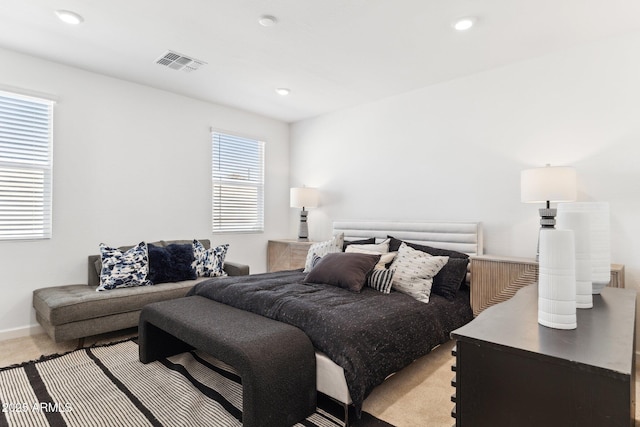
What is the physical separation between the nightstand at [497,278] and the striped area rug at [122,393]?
1792mm

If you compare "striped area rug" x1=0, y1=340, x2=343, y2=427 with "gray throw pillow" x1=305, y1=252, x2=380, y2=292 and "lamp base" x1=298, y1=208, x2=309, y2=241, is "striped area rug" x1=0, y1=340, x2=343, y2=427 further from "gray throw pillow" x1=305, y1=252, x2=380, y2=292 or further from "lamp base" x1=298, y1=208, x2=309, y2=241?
"lamp base" x1=298, y1=208, x2=309, y2=241

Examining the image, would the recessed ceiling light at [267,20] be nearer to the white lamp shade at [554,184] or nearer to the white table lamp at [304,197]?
the white lamp shade at [554,184]

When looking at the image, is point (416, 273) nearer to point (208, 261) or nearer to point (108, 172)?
point (208, 261)

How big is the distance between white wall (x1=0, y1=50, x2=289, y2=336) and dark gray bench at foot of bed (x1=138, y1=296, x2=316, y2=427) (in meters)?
1.84

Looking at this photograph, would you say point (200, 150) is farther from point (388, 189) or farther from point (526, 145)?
point (526, 145)

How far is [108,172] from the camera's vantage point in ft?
12.4

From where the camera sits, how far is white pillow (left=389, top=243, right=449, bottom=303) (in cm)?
Answer: 280

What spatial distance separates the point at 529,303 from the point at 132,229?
12.7 ft

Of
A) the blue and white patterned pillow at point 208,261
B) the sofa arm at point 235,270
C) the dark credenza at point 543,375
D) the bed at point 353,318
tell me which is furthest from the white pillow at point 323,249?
the dark credenza at point 543,375

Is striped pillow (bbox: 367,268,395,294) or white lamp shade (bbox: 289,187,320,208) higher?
white lamp shade (bbox: 289,187,320,208)

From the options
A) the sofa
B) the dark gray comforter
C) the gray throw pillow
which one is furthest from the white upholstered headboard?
the sofa

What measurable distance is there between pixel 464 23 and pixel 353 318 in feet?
7.59

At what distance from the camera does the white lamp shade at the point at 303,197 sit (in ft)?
16.1

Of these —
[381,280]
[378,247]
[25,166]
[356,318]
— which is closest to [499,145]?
[378,247]
